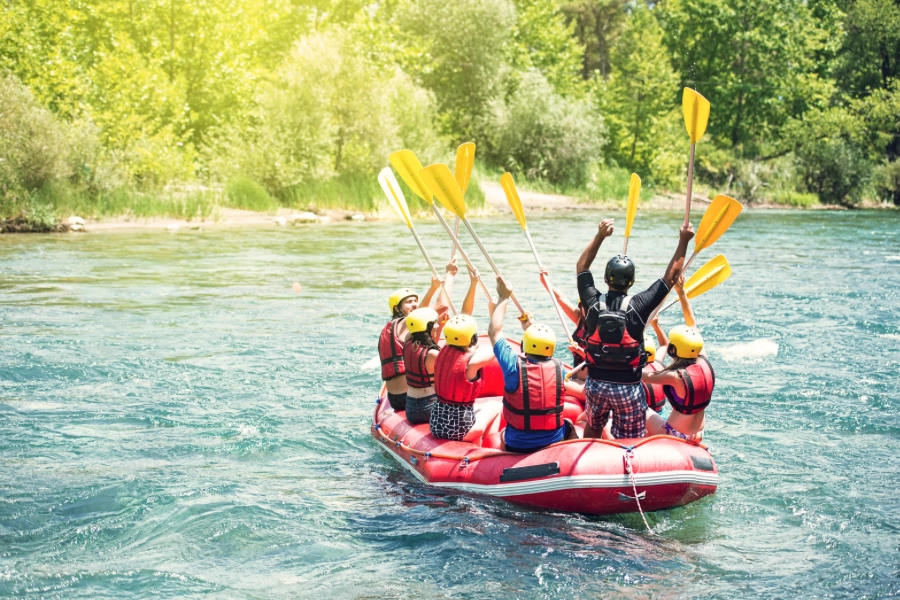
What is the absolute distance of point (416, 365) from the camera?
6.42 metres

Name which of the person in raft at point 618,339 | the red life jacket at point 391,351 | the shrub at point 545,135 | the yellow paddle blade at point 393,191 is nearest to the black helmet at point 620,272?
the person in raft at point 618,339

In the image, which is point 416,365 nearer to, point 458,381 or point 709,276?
point 458,381

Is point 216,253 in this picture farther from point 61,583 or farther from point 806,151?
point 806,151

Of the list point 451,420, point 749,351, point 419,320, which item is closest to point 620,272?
point 419,320

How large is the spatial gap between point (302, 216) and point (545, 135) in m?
11.6

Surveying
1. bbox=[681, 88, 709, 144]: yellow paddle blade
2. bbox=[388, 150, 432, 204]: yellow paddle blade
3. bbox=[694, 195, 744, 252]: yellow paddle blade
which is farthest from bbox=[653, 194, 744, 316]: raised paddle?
bbox=[388, 150, 432, 204]: yellow paddle blade

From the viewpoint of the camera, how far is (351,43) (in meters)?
27.0

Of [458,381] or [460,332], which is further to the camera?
[458,381]

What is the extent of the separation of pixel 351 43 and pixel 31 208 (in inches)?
427

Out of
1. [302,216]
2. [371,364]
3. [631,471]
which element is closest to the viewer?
[631,471]

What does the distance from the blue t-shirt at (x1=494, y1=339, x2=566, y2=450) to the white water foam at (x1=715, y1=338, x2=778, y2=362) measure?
4682 mm

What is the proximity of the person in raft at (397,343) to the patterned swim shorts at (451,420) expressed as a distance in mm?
647

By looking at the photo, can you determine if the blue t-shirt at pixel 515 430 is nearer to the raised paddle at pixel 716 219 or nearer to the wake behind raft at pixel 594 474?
the wake behind raft at pixel 594 474

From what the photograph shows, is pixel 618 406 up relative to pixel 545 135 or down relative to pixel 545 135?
down
